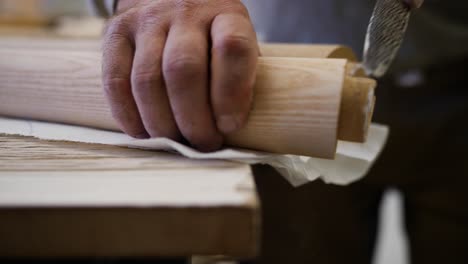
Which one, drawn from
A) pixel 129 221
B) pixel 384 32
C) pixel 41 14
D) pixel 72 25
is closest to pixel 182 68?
pixel 129 221

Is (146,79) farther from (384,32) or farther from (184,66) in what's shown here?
(384,32)

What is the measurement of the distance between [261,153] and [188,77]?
3.4 inches

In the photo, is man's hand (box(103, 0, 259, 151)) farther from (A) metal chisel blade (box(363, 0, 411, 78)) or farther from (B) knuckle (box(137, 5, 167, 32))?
(A) metal chisel blade (box(363, 0, 411, 78))

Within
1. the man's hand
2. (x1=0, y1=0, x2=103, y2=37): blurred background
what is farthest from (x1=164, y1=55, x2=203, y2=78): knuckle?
(x1=0, y1=0, x2=103, y2=37): blurred background

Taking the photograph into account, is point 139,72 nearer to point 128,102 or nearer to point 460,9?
point 128,102

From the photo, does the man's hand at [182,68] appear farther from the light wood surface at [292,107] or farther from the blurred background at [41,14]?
the blurred background at [41,14]

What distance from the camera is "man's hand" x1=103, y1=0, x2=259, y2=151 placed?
28cm

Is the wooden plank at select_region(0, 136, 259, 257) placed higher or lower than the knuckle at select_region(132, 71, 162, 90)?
lower

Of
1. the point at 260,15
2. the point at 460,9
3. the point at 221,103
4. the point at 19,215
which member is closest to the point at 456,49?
the point at 460,9

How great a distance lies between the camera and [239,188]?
0.78 ft

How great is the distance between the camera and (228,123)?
30cm

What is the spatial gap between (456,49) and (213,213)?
67 cm

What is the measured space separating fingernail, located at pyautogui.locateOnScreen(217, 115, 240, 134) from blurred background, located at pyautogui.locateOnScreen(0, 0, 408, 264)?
3.33 ft

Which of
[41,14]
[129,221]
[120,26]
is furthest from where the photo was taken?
[41,14]
